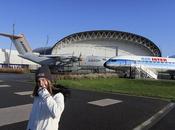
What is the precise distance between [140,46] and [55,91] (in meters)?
94.7

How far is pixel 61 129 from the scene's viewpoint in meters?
7.74

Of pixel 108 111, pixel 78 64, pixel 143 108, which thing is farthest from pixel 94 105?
pixel 78 64

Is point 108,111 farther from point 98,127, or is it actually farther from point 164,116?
point 98,127

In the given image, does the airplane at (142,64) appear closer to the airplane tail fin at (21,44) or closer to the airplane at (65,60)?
the airplane at (65,60)

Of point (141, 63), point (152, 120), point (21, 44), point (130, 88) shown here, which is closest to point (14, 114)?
point (152, 120)

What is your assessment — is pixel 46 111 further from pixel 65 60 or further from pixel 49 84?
pixel 65 60

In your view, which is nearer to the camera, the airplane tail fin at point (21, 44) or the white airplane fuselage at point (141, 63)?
the white airplane fuselage at point (141, 63)

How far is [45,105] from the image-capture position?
332 centimetres

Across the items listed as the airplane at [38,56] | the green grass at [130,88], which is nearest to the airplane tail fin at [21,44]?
the airplane at [38,56]

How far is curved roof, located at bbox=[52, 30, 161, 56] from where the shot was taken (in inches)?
3723

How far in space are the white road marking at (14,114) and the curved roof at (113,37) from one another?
83801 millimetres

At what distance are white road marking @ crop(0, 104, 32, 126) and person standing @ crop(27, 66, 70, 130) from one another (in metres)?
5.06

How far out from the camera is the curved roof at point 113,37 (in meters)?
94.6

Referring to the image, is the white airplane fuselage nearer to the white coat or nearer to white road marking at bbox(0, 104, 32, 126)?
white road marking at bbox(0, 104, 32, 126)
